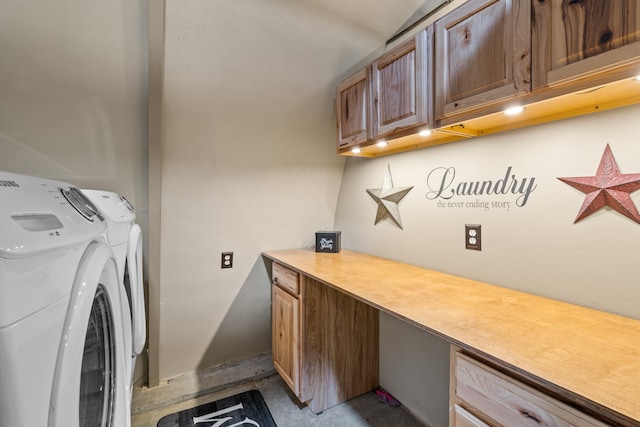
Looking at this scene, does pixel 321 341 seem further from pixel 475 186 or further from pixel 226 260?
pixel 475 186

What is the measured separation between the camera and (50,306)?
495 mm

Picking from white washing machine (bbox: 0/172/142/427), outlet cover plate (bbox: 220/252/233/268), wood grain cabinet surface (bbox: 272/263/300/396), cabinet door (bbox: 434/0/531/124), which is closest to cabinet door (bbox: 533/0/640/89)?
cabinet door (bbox: 434/0/531/124)

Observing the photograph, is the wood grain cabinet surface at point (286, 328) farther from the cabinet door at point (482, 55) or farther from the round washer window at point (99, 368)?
the cabinet door at point (482, 55)

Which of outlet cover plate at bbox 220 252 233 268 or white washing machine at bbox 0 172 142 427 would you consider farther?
outlet cover plate at bbox 220 252 233 268

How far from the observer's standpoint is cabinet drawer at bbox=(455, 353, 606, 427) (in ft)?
2.11

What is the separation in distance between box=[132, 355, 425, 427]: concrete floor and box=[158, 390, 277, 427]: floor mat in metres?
0.05

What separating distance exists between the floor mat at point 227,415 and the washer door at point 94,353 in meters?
0.98

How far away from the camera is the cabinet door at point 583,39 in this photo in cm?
77

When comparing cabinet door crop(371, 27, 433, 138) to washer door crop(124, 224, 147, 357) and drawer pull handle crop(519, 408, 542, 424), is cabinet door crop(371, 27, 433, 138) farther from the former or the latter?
washer door crop(124, 224, 147, 357)

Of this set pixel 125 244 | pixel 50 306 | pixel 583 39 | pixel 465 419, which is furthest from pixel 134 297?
pixel 583 39

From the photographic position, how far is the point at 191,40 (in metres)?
1.51

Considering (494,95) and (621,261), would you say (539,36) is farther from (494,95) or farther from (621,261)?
(621,261)

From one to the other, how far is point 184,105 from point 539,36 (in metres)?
1.68

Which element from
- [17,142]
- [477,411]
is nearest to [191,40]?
[17,142]
